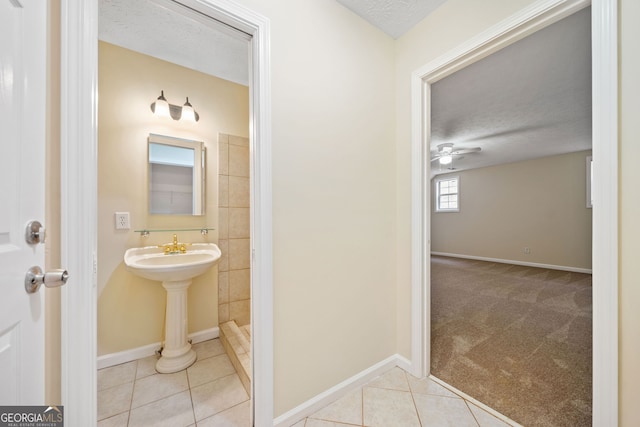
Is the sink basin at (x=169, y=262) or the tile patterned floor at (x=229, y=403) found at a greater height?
the sink basin at (x=169, y=262)

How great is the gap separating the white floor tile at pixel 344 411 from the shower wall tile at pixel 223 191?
181 cm

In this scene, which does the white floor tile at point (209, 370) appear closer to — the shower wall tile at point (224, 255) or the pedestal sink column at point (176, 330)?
the pedestal sink column at point (176, 330)

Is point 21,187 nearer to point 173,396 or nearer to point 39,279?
point 39,279

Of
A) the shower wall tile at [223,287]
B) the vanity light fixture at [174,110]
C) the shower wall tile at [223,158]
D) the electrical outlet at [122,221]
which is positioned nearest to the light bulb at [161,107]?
the vanity light fixture at [174,110]

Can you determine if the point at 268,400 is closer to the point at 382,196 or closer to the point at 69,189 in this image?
the point at 69,189

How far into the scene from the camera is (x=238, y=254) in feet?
7.82

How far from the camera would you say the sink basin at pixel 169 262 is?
1607 mm

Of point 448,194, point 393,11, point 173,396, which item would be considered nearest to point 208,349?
point 173,396

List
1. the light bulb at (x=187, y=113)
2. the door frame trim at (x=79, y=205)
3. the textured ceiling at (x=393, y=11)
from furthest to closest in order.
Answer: the light bulb at (x=187, y=113) < the textured ceiling at (x=393, y=11) < the door frame trim at (x=79, y=205)

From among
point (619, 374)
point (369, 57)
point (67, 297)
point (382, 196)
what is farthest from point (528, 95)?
point (67, 297)

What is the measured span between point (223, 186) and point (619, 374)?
2694mm

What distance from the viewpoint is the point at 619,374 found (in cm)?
96

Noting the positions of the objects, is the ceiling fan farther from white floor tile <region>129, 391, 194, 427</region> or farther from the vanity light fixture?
white floor tile <region>129, 391, 194, 427</region>

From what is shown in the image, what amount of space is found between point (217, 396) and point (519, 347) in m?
2.46
